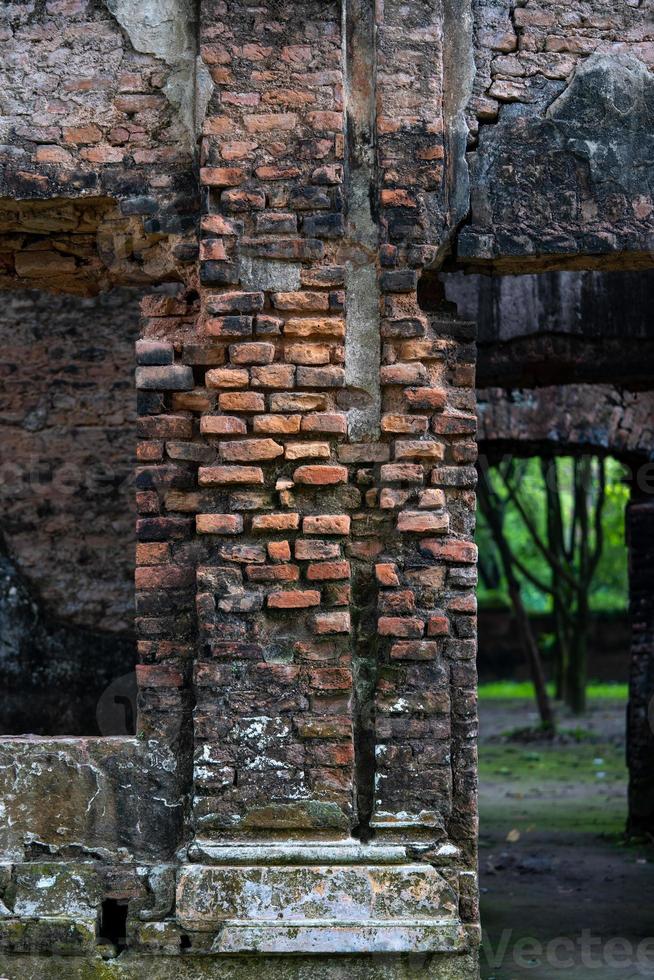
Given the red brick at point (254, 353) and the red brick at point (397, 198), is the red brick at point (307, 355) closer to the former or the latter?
the red brick at point (254, 353)

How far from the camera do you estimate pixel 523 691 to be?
1653cm

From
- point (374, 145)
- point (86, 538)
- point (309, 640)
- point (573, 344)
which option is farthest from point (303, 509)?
point (573, 344)

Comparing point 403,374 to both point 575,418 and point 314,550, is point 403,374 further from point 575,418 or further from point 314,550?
point 575,418

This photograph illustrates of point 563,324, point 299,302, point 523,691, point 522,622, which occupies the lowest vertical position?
point 523,691

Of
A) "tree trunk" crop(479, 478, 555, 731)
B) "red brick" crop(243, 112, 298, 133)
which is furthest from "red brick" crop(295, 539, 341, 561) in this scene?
"tree trunk" crop(479, 478, 555, 731)

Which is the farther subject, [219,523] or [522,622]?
[522,622]

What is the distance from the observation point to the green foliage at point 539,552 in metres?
17.5

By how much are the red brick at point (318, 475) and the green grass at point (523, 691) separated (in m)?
12.9

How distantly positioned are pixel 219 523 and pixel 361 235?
41.6 inches

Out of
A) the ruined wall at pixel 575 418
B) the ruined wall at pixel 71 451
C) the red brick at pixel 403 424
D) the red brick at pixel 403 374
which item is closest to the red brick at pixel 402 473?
the red brick at pixel 403 424

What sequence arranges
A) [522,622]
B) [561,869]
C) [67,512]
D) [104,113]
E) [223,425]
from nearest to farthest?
1. [223,425]
2. [104,113]
3. [67,512]
4. [561,869]
5. [522,622]

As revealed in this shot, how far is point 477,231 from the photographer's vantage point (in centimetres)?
364

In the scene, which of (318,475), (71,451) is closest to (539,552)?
(71,451)

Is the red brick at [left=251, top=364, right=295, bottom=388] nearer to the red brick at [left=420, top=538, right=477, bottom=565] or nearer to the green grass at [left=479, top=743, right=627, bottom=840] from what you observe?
the red brick at [left=420, top=538, right=477, bottom=565]
